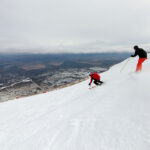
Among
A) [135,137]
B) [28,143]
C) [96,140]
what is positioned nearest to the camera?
[135,137]

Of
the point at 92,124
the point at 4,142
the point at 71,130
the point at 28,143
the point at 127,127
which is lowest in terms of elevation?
the point at 4,142

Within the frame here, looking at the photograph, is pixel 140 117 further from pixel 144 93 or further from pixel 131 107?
pixel 144 93

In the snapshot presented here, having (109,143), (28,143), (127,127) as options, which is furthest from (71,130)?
(127,127)

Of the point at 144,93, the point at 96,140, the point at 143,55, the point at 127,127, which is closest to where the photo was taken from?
the point at 96,140

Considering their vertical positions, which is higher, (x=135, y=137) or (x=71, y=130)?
(x=135, y=137)

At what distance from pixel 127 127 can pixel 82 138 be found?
1.80m

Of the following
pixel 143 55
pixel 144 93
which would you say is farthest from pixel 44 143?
pixel 143 55

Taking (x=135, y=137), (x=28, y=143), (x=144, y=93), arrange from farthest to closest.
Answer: (x=144, y=93)
(x=28, y=143)
(x=135, y=137)

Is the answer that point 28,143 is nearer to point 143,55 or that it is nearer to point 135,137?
point 135,137

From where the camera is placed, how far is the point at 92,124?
418 centimetres

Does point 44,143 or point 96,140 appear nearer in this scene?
point 96,140

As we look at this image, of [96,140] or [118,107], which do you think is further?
[118,107]

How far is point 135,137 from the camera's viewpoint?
3027 mm

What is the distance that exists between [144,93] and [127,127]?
2751 millimetres
